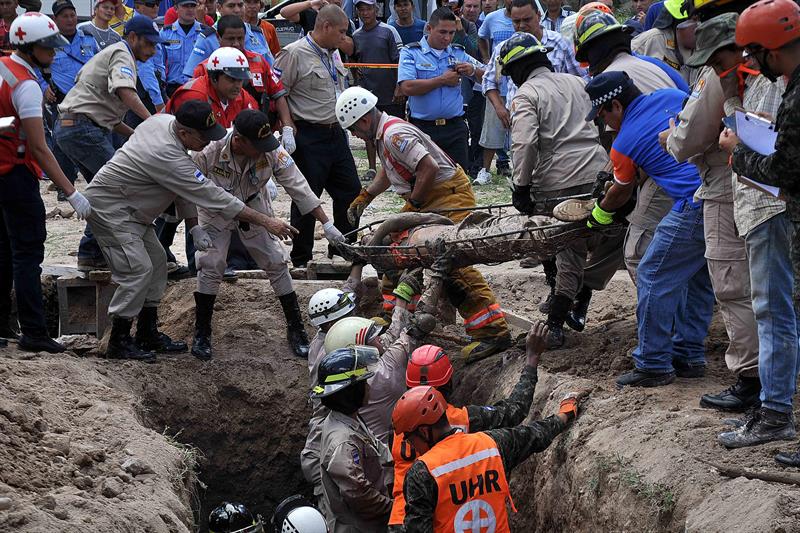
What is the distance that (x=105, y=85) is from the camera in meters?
8.83

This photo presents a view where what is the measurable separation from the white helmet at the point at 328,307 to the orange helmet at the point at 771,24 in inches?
159

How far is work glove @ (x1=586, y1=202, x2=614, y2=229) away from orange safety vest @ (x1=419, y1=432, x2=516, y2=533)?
70.3 inches

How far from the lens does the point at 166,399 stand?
26.6 ft

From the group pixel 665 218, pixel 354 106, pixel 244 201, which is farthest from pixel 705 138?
pixel 244 201

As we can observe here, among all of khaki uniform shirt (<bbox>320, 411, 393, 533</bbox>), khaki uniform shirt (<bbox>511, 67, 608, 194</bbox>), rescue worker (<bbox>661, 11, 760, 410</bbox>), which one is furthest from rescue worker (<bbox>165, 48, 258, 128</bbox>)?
rescue worker (<bbox>661, 11, 760, 410</bbox>)

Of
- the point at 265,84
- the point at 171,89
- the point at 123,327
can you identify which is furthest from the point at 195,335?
the point at 171,89

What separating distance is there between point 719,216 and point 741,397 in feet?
3.45

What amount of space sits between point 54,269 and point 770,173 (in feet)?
24.0

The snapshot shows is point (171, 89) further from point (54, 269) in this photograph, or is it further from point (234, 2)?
point (54, 269)

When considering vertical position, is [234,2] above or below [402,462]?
above

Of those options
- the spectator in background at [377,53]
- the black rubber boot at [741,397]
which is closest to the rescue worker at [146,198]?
the black rubber boot at [741,397]

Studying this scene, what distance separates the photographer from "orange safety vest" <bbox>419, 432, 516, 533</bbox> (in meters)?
5.16

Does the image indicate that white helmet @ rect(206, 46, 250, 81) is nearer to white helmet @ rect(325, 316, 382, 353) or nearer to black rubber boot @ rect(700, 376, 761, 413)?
white helmet @ rect(325, 316, 382, 353)

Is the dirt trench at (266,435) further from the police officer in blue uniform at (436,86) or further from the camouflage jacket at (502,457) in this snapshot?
the police officer in blue uniform at (436,86)
